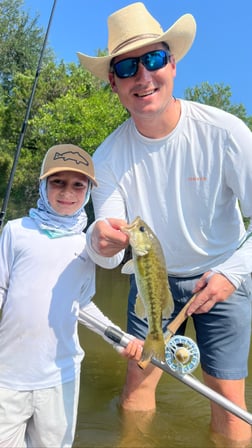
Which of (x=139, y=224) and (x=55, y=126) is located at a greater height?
(x=55, y=126)

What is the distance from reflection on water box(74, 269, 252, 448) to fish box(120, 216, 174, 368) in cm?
133

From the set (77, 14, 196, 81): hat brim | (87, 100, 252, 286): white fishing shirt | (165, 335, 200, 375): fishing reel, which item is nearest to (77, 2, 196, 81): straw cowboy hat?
(77, 14, 196, 81): hat brim

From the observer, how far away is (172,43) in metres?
2.86

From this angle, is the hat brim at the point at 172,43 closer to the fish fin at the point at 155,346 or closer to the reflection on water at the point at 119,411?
the fish fin at the point at 155,346

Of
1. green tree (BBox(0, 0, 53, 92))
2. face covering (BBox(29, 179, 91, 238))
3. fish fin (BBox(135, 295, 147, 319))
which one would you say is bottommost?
fish fin (BBox(135, 295, 147, 319))

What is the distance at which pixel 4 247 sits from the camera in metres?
2.41

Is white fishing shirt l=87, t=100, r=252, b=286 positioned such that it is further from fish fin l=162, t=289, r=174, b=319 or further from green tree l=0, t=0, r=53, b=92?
green tree l=0, t=0, r=53, b=92

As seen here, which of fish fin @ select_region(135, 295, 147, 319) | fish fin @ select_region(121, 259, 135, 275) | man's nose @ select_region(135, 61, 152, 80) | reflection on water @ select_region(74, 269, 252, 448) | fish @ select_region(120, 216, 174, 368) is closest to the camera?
fish @ select_region(120, 216, 174, 368)

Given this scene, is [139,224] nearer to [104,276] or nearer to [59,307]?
[59,307]

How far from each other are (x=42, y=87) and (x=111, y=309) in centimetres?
1868

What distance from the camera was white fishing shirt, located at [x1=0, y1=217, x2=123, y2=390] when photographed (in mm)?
2324

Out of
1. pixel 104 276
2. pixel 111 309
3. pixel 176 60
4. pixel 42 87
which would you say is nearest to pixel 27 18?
pixel 42 87

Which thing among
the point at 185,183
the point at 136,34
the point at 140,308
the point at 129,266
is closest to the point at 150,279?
the point at 129,266

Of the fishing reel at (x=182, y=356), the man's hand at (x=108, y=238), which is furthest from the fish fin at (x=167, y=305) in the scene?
the fishing reel at (x=182, y=356)
